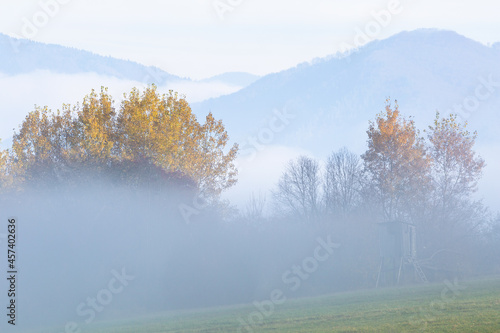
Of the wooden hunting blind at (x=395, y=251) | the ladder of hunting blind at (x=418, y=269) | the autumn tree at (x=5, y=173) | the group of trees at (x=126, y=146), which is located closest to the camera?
the group of trees at (x=126, y=146)

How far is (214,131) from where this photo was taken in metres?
58.0

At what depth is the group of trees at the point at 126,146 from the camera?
5222cm

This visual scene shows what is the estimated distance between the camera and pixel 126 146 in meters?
53.8

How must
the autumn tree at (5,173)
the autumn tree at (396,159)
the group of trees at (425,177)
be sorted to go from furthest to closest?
the group of trees at (425,177), the autumn tree at (396,159), the autumn tree at (5,173)

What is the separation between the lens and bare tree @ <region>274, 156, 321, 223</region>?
92062 mm

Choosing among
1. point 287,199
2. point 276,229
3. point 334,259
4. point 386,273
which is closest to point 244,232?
point 276,229

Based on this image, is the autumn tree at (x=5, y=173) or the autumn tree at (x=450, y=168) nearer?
the autumn tree at (x=5, y=173)

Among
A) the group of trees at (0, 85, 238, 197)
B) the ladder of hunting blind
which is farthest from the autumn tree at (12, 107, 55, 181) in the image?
the ladder of hunting blind

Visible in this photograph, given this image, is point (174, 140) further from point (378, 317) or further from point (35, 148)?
point (378, 317)

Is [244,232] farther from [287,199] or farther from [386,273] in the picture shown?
[287,199]

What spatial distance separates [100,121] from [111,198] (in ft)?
20.7

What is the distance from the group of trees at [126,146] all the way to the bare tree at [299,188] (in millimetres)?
33748

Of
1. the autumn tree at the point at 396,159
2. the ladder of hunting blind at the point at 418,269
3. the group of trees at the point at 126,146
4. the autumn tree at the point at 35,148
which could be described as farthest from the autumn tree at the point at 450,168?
the autumn tree at the point at 35,148

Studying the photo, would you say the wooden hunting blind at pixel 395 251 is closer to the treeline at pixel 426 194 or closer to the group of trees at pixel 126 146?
the treeline at pixel 426 194
